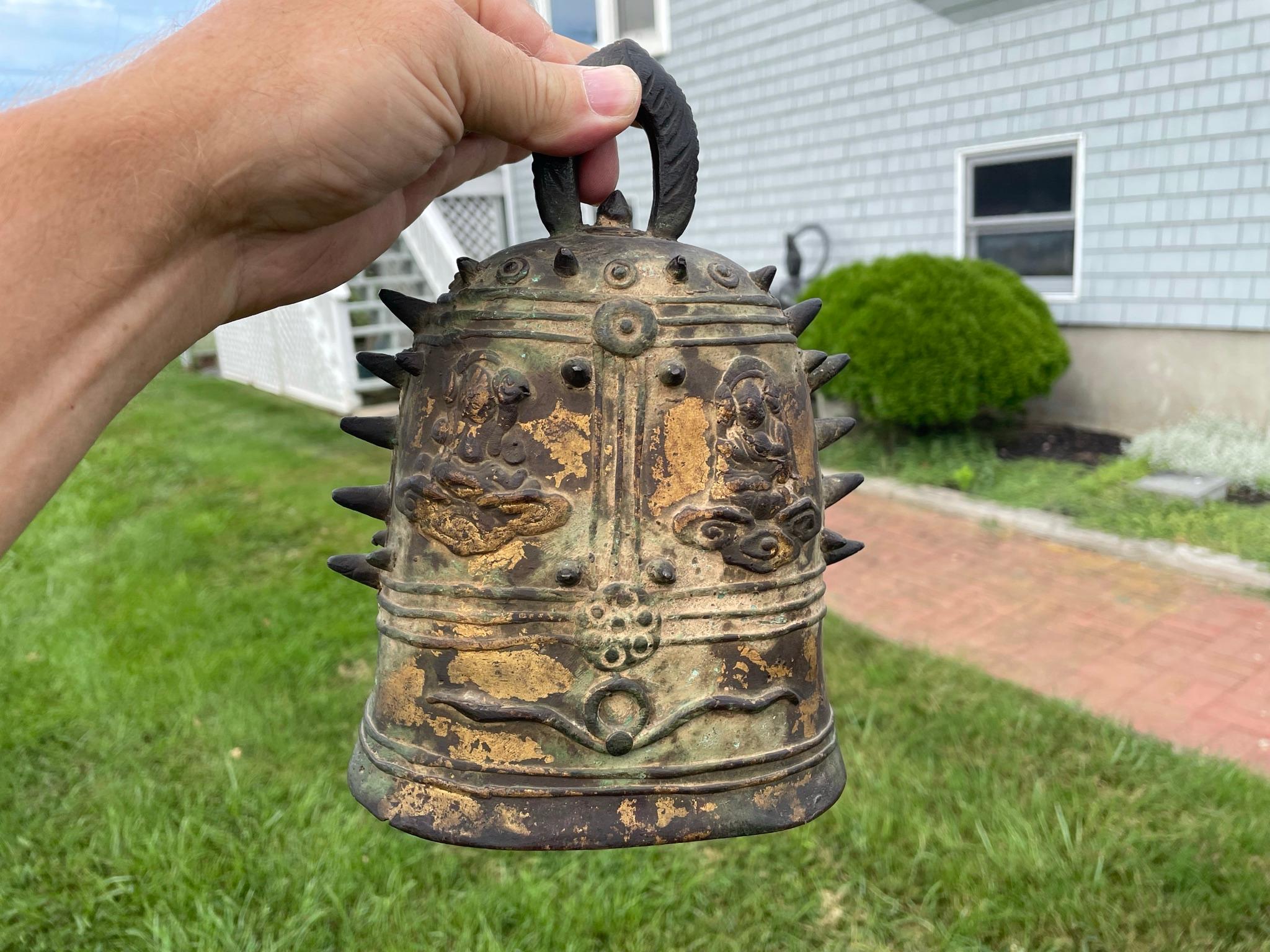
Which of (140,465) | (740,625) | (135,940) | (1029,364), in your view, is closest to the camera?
(740,625)

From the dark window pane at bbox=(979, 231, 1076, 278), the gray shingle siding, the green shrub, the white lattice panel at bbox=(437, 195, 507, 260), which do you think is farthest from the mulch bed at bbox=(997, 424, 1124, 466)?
the white lattice panel at bbox=(437, 195, 507, 260)

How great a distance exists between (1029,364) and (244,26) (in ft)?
21.5

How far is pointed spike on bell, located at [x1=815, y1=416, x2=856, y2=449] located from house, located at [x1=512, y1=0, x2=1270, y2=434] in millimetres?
5331

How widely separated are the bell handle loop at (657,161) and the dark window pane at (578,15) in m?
6.40

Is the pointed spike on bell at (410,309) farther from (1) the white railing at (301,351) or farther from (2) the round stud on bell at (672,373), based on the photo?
(1) the white railing at (301,351)

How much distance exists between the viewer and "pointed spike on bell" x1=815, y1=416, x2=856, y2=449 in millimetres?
1653

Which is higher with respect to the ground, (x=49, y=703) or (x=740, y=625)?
(x=740, y=625)

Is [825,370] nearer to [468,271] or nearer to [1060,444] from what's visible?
[468,271]

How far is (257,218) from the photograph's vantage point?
4.97ft

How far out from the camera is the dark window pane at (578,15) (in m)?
8.40

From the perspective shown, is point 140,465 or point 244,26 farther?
point 140,465

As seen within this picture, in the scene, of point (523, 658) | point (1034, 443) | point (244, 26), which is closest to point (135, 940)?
point (523, 658)

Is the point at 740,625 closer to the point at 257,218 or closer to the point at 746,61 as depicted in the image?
the point at 257,218

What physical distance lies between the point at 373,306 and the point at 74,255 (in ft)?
31.2
